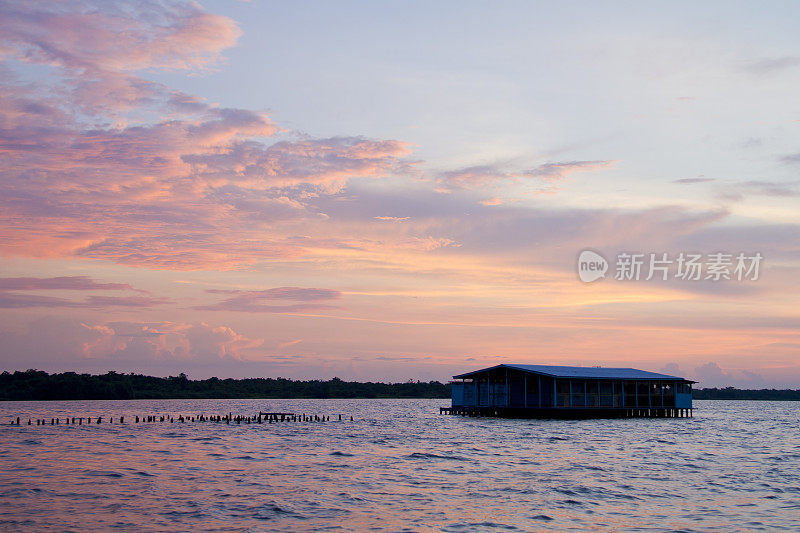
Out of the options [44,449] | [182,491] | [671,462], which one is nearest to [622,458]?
[671,462]

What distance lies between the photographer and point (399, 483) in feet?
129

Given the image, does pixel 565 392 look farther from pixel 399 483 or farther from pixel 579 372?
pixel 399 483

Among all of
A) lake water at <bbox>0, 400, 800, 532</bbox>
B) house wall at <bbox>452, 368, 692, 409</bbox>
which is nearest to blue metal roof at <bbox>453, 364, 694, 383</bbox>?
house wall at <bbox>452, 368, 692, 409</bbox>

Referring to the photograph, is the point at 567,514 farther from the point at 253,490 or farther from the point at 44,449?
the point at 44,449

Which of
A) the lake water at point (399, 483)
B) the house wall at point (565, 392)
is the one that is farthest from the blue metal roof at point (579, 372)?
the lake water at point (399, 483)

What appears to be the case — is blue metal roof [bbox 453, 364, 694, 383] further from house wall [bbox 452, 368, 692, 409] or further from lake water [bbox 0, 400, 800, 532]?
lake water [bbox 0, 400, 800, 532]

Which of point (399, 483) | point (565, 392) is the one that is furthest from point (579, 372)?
point (399, 483)

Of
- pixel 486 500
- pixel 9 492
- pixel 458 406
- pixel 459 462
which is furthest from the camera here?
pixel 458 406

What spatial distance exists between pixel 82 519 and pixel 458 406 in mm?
81552

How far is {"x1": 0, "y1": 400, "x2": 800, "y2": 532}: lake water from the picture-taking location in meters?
29.4

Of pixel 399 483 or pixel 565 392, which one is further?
pixel 565 392

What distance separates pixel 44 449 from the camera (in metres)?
59.3

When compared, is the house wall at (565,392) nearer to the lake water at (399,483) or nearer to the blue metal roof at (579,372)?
the blue metal roof at (579,372)

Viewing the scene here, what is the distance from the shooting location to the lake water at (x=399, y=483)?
1156 inches
